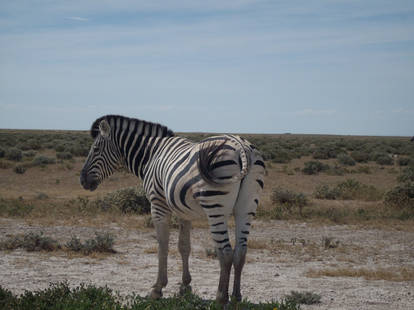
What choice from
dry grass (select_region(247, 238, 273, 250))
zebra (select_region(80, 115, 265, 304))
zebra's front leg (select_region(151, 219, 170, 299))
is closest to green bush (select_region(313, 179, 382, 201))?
dry grass (select_region(247, 238, 273, 250))

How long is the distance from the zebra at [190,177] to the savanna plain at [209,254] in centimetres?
67

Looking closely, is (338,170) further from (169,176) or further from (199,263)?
(169,176)

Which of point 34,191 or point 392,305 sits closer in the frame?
point 392,305

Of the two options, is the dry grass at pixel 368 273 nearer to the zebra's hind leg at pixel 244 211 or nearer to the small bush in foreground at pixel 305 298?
the small bush in foreground at pixel 305 298

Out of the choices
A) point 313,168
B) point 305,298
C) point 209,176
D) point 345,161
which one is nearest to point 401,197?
point 305,298

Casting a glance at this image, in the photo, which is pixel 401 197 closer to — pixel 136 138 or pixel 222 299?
pixel 136 138

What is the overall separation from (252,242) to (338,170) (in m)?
19.4

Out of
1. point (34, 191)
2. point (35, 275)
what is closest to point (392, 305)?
point (35, 275)

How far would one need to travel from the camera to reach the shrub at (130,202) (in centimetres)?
1481

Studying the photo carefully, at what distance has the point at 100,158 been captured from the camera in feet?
24.8

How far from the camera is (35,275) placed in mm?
8039

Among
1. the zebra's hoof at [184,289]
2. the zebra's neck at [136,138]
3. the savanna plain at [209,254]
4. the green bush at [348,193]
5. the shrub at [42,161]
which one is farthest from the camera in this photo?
the shrub at [42,161]

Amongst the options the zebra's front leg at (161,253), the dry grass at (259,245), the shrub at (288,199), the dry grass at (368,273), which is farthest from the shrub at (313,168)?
the zebra's front leg at (161,253)

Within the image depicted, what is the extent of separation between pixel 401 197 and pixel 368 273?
818 centimetres
